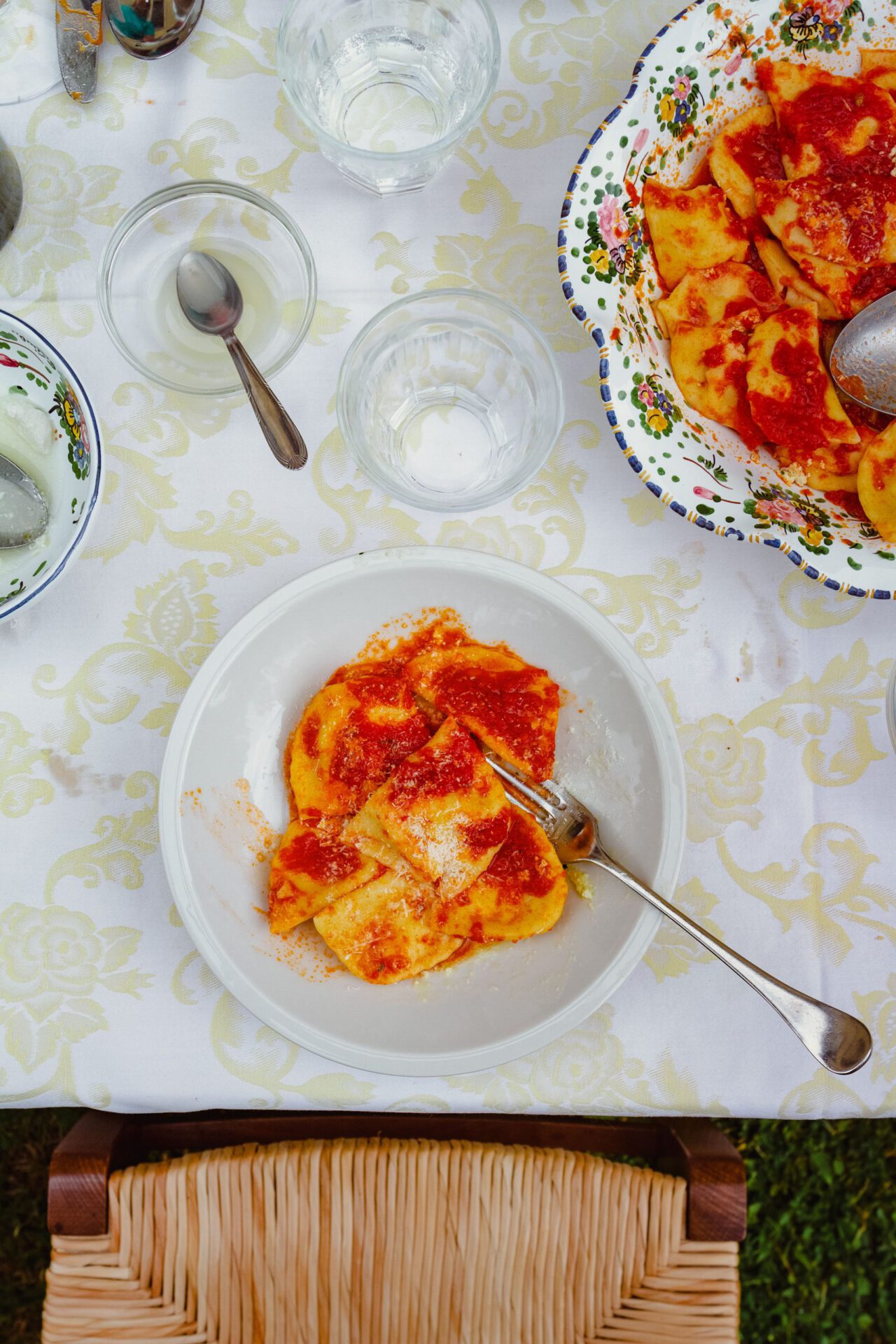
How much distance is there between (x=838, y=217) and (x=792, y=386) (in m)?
0.19

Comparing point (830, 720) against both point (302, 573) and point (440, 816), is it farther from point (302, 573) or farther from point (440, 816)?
point (302, 573)

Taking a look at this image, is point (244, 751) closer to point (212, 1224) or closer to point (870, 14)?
point (212, 1224)

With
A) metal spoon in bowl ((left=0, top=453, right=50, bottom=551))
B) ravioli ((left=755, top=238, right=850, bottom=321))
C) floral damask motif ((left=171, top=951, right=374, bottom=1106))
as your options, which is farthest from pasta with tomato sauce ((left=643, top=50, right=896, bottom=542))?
floral damask motif ((left=171, top=951, right=374, bottom=1106))

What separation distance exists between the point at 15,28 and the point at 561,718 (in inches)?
41.4

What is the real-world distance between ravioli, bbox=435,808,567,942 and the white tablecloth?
159 mm

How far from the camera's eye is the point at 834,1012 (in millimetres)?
1029

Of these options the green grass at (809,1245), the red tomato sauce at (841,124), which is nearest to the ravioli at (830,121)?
the red tomato sauce at (841,124)

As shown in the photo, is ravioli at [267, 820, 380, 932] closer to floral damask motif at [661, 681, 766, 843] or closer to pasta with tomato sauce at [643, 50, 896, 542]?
floral damask motif at [661, 681, 766, 843]

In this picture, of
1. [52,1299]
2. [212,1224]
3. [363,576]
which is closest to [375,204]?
[363,576]

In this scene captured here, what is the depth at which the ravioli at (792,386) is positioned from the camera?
1044 millimetres

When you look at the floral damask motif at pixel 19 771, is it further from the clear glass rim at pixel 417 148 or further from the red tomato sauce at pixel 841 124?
the red tomato sauce at pixel 841 124

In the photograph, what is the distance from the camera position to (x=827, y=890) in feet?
3.75

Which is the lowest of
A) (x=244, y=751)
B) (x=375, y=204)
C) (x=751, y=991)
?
(x=751, y=991)

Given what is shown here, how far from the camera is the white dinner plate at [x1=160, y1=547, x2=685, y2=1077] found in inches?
40.8
